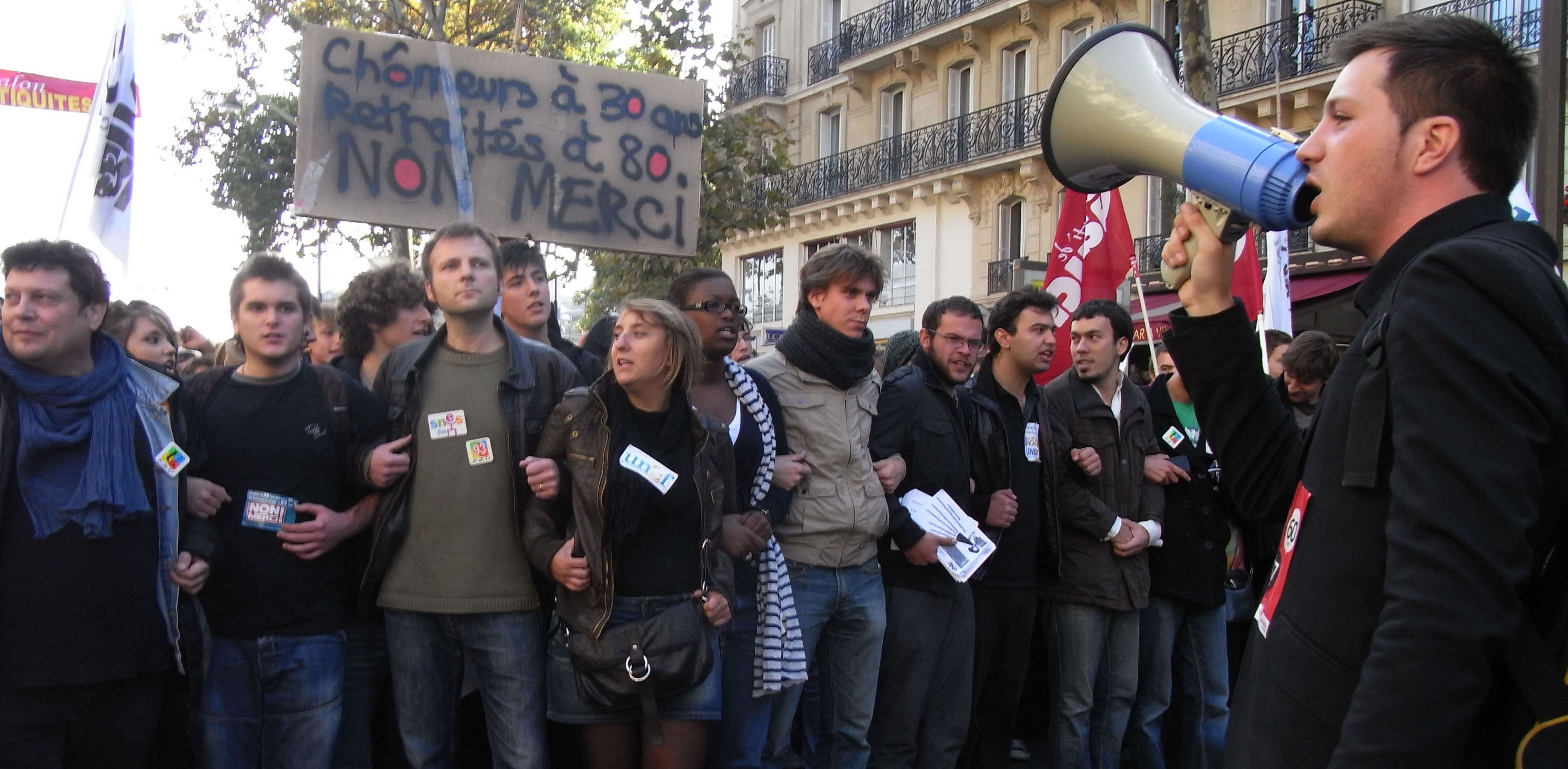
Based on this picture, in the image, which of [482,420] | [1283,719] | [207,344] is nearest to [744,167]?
[207,344]

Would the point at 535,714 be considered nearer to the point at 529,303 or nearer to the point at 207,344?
the point at 529,303

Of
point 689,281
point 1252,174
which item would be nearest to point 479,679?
point 689,281

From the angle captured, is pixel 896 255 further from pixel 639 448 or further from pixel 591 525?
pixel 591 525

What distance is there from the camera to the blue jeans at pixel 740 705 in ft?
12.8

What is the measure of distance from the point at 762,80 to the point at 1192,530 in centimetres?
2657

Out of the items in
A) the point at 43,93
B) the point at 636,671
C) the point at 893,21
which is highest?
the point at 893,21

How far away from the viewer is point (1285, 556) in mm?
1762

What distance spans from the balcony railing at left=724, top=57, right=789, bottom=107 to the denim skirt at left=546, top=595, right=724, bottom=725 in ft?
90.2

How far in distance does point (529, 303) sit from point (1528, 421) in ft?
12.3

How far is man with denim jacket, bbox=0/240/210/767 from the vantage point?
3037 mm

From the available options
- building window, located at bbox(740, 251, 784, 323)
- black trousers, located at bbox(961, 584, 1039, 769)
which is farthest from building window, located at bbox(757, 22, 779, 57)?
black trousers, located at bbox(961, 584, 1039, 769)

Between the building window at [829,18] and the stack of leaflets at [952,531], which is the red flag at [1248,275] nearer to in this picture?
the stack of leaflets at [952,531]

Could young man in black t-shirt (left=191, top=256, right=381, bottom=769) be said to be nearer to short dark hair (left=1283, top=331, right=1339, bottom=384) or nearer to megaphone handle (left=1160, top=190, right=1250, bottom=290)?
megaphone handle (left=1160, top=190, right=1250, bottom=290)

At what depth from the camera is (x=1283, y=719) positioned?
5.34 feet
